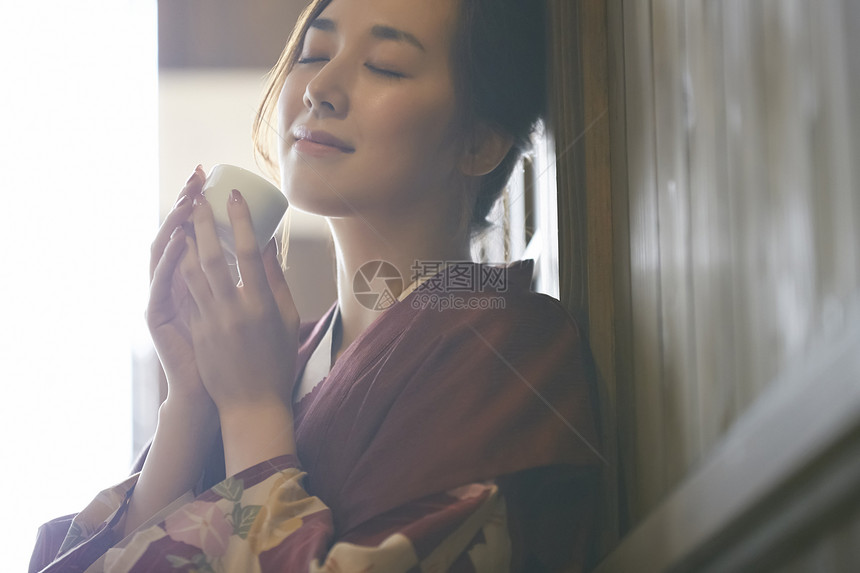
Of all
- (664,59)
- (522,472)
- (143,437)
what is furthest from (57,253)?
(664,59)

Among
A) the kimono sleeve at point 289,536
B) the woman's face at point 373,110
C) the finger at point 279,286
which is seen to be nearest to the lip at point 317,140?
the woman's face at point 373,110

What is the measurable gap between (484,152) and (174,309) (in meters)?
0.35

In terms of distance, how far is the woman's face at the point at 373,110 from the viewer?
0.73m

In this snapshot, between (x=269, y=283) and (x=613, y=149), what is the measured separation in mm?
369

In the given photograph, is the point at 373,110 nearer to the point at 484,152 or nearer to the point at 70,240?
the point at 484,152

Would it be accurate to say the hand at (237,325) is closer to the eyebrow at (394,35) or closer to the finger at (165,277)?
the finger at (165,277)

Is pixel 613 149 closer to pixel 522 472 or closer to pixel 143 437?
pixel 522 472

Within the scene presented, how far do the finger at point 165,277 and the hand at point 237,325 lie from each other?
0.02 meters

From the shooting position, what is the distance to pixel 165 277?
0.75 m

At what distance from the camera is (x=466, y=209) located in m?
0.76

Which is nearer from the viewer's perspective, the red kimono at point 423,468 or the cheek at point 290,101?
the red kimono at point 423,468

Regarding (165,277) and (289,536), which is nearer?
(289,536)

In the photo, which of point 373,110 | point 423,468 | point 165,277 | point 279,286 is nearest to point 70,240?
point 165,277

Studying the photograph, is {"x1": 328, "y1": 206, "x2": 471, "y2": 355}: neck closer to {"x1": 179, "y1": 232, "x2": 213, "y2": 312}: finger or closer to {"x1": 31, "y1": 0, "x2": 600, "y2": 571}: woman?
{"x1": 31, "y1": 0, "x2": 600, "y2": 571}: woman
